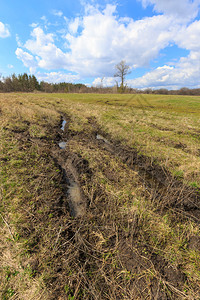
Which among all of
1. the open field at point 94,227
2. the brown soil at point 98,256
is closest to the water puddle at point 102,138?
the open field at point 94,227

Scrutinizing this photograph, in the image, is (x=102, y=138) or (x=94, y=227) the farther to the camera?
(x=102, y=138)

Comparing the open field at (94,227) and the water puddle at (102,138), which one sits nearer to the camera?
the open field at (94,227)

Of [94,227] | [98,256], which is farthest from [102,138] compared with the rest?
[98,256]

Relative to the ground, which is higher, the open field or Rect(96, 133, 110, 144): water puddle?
Rect(96, 133, 110, 144): water puddle

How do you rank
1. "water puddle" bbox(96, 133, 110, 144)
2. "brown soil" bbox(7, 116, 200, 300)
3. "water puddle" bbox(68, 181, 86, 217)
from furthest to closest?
"water puddle" bbox(96, 133, 110, 144) → "water puddle" bbox(68, 181, 86, 217) → "brown soil" bbox(7, 116, 200, 300)

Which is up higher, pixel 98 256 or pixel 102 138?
pixel 102 138

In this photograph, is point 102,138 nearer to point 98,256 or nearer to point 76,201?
point 76,201

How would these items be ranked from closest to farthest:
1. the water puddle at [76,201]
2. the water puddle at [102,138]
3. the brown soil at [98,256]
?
1. the brown soil at [98,256]
2. the water puddle at [76,201]
3. the water puddle at [102,138]

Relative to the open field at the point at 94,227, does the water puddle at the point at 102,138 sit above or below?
above

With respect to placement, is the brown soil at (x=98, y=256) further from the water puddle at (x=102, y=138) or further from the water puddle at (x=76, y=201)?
the water puddle at (x=102, y=138)

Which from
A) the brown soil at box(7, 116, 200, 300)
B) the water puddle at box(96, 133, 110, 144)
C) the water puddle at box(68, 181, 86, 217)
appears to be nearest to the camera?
the brown soil at box(7, 116, 200, 300)

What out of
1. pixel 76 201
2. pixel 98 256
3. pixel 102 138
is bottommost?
pixel 98 256

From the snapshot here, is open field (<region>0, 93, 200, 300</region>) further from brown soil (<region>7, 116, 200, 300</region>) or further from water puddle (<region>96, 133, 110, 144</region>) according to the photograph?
water puddle (<region>96, 133, 110, 144</region>)

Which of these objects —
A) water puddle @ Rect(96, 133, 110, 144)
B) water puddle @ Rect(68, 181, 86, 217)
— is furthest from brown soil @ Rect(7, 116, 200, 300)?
water puddle @ Rect(96, 133, 110, 144)
